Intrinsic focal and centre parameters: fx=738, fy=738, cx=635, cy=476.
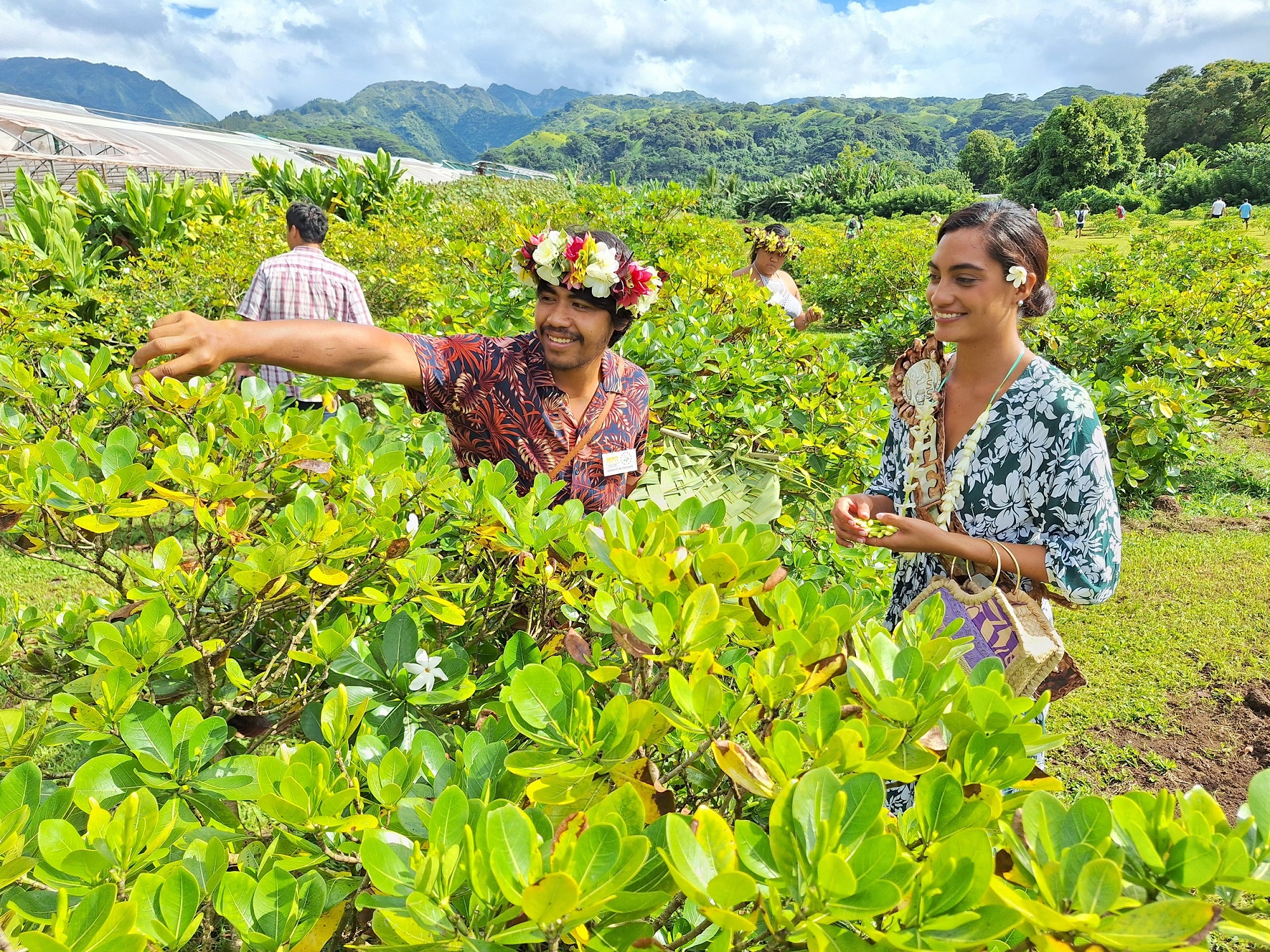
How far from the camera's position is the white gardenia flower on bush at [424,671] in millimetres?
1005

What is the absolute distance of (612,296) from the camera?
1.99 m

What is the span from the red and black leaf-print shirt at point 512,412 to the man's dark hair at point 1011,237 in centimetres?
107

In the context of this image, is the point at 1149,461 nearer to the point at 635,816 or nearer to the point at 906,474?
the point at 906,474

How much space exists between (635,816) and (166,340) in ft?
3.57

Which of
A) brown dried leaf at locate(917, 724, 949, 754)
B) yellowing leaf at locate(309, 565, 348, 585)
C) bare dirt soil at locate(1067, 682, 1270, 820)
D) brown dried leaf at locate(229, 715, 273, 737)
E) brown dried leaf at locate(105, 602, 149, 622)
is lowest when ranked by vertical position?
bare dirt soil at locate(1067, 682, 1270, 820)

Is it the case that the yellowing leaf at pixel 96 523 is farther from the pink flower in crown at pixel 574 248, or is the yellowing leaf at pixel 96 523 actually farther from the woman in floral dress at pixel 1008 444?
the woman in floral dress at pixel 1008 444

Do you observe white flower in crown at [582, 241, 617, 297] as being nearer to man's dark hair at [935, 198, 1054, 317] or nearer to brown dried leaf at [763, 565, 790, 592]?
man's dark hair at [935, 198, 1054, 317]

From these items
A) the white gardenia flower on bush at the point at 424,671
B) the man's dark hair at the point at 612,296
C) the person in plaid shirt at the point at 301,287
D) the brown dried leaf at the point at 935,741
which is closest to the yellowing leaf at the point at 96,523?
the white gardenia flower on bush at the point at 424,671

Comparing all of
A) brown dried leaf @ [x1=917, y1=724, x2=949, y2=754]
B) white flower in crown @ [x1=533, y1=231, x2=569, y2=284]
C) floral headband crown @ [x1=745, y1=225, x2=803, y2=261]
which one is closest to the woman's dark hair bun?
white flower in crown @ [x1=533, y1=231, x2=569, y2=284]

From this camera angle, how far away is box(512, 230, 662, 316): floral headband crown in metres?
1.90

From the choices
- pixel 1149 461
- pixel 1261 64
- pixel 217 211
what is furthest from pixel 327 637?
pixel 1261 64

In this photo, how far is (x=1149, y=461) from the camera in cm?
536

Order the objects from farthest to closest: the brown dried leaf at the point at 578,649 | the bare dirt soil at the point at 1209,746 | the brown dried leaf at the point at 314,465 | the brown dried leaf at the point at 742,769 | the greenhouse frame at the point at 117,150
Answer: the greenhouse frame at the point at 117,150
the bare dirt soil at the point at 1209,746
the brown dried leaf at the point at 314,465
the brown dried leaf at the point at 578,649
the brown dried leaf at the point at 742,769

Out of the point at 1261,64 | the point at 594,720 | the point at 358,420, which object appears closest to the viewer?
the point at 594,720
